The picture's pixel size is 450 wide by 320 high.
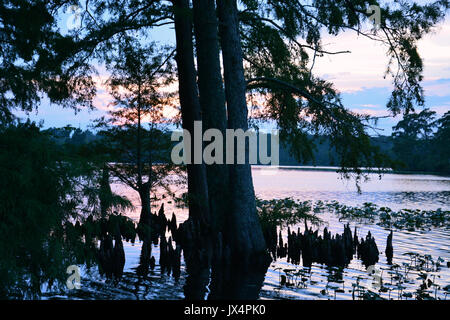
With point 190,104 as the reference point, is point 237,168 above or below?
below

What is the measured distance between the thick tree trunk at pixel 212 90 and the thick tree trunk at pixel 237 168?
84 cm

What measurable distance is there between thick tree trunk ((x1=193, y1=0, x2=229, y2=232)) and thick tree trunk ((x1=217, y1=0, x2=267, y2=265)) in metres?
0.84

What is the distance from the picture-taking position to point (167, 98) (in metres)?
19.6

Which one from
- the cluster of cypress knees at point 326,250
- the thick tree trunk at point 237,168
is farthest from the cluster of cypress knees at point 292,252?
the thick tree trunk at point 237,168

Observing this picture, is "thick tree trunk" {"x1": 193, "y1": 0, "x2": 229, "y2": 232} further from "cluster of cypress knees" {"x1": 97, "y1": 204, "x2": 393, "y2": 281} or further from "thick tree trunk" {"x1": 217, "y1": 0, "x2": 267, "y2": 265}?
"cluster of cypress knees" {"x1": 97, "y1": 204, "x2": 393, "y2": 281}

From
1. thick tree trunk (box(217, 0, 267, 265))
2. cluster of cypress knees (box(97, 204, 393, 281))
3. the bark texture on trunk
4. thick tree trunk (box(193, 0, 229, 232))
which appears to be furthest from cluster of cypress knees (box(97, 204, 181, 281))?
the bark texture on trunk

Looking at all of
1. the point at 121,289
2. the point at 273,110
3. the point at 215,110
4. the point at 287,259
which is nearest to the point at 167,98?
the point at 273,110

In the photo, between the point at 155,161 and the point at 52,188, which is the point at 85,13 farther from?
the point at 52,188

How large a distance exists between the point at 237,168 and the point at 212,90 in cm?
257

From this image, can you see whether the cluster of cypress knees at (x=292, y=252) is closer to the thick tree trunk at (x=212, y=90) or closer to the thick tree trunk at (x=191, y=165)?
the thick tree trunk at (x=191, y=165)

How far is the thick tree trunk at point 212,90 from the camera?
42.0 feet

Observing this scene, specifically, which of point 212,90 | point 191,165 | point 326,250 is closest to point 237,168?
point 212,90

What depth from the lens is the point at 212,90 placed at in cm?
1305

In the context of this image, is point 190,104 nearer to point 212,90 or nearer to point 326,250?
point 212,90
